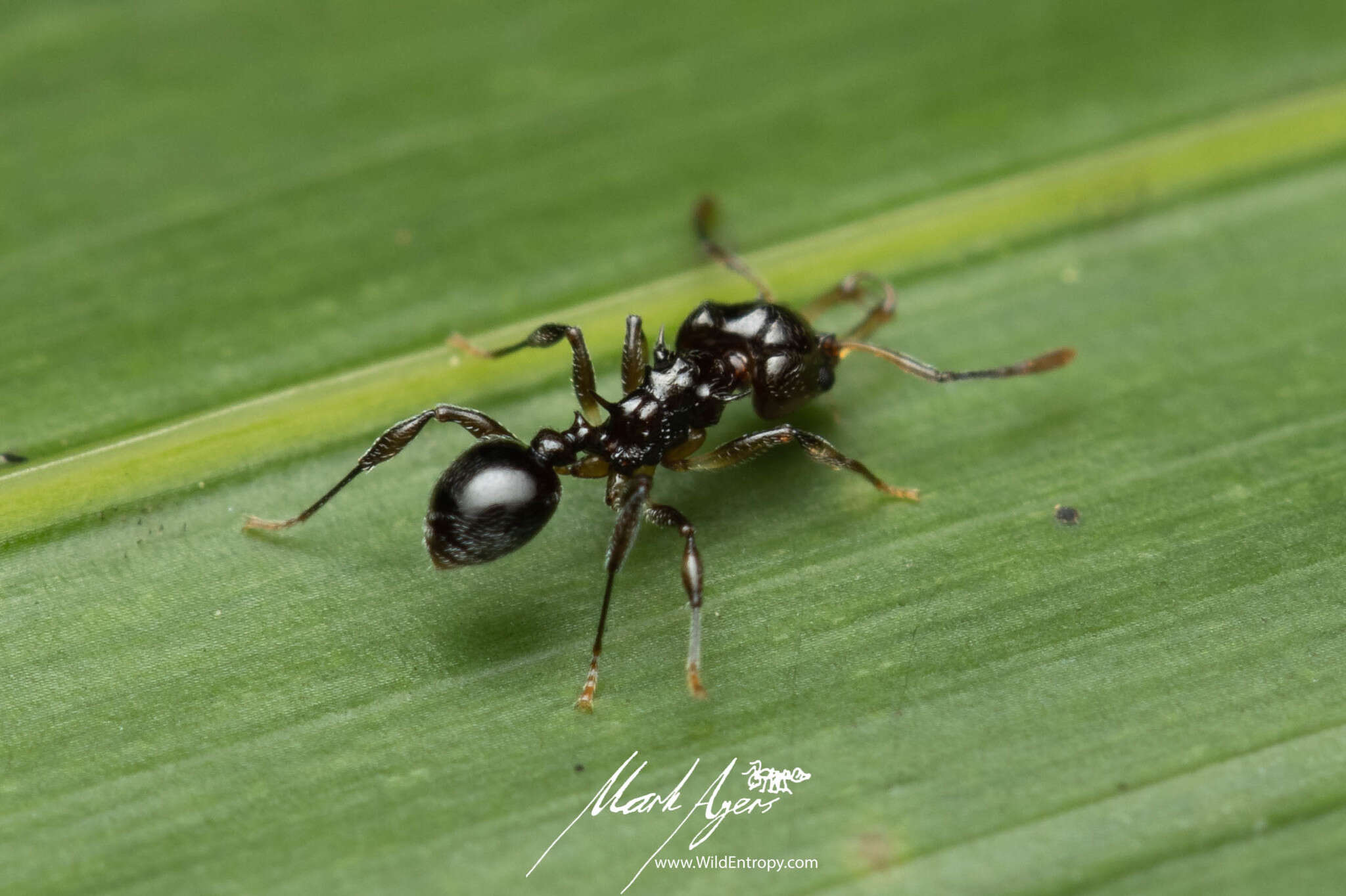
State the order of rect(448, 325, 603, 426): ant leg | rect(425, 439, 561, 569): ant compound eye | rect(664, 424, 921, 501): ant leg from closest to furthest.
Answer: rect(425, 439, 561, 569): ant compound eye < rect(664, 424, 921, 501): ant leg < rect(448, 325, 603, 426): ant leg

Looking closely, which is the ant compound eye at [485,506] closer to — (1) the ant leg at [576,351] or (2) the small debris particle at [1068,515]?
(1) the ant leg at [576,351]

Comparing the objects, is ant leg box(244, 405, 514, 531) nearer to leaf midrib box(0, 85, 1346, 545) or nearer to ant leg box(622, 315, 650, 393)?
leaf midrib box(0, 85, 1346, 545)

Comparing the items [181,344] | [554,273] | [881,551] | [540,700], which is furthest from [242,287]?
[881,551]

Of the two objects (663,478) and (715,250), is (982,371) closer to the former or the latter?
(715,250)

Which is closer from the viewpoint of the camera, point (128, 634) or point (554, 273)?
point (128, 634)

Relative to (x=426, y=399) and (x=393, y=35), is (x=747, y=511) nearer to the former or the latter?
(x=426, y=399)
